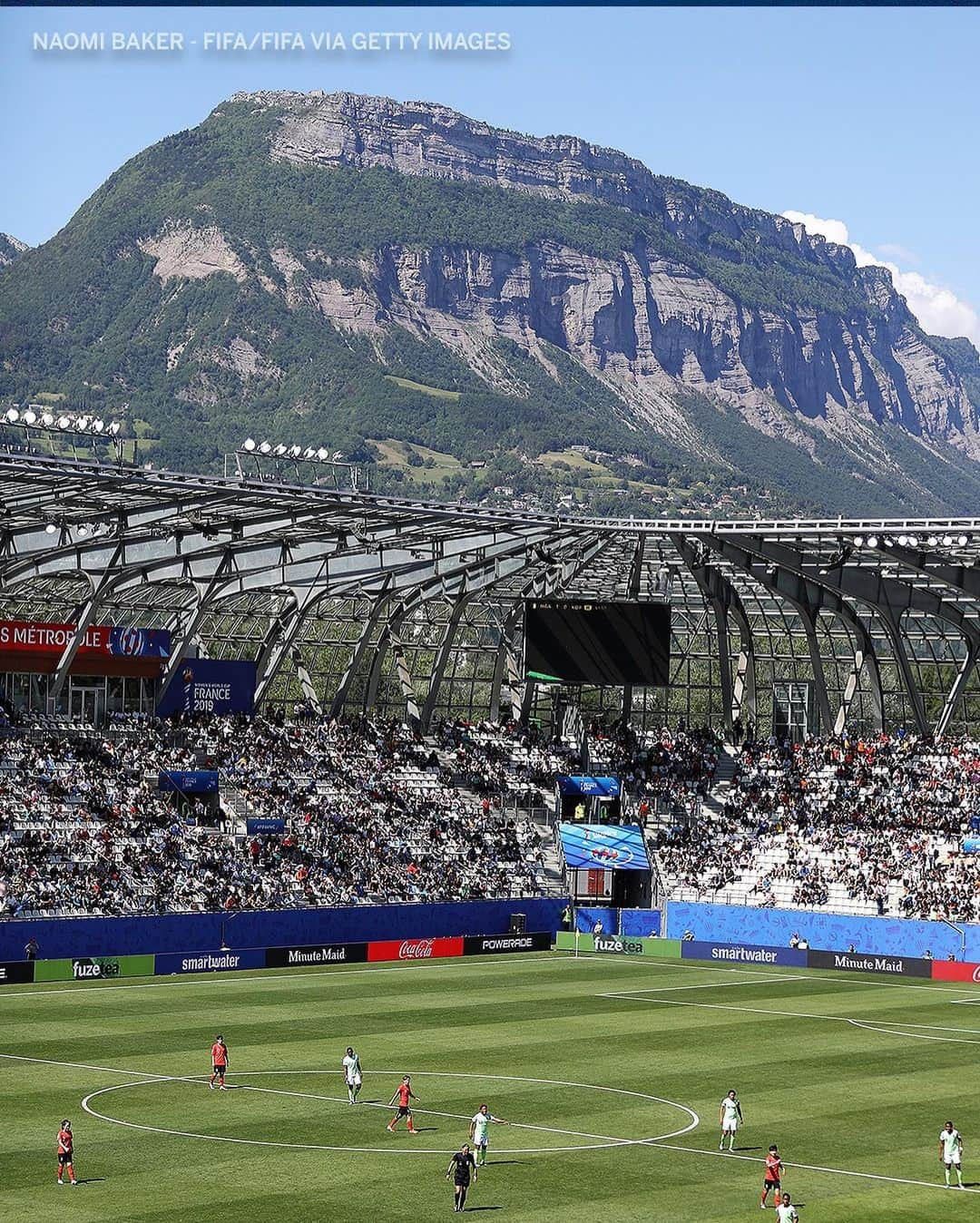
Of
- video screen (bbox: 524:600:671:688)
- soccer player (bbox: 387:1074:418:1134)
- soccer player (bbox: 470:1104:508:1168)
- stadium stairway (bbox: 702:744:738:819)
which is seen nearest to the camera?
soccer player (bbox: 470:1104:508:1168)

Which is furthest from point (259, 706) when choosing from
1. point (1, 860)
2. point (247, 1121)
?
point (247, 1121)

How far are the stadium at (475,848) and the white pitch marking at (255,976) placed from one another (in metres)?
0.38

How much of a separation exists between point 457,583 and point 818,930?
79.9 feet

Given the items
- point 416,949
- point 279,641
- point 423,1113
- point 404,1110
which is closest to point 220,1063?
point 423,1113

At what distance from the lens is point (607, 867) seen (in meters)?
82.6

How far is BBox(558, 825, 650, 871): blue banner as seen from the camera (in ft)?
271

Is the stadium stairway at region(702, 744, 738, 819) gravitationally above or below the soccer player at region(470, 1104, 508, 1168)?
above

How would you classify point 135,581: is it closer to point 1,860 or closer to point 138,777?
point 138,777

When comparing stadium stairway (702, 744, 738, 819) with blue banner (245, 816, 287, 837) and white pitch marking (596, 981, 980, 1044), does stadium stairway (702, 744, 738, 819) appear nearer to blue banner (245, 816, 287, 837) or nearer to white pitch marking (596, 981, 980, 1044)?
blue banner (245, 816, 287, 837)

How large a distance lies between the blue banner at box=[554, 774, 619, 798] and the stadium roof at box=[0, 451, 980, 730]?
317 inches

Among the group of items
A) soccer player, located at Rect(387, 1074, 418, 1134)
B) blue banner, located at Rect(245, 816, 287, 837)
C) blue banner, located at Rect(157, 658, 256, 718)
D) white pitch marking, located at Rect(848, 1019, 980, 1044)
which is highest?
blue banner, located at Rect(157, 658, 256, 718)

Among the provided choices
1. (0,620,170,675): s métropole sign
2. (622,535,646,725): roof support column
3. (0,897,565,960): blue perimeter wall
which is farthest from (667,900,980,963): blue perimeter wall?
(0,620,170,675): s métropole sign

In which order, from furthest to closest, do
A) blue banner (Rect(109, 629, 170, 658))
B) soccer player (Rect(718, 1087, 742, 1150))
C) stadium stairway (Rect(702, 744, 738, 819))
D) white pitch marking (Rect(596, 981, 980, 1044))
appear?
stadium stairway (Rect(702, 744, 738, 819)), blue banner (Rect(109, 629, 170, 658)), white pitch marking (Rect(596, 981, 980, 1044)), soccer player (Rect(718, 1087, 742, 1150))

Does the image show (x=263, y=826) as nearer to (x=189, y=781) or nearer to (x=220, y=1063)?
(x=189, y=781)
